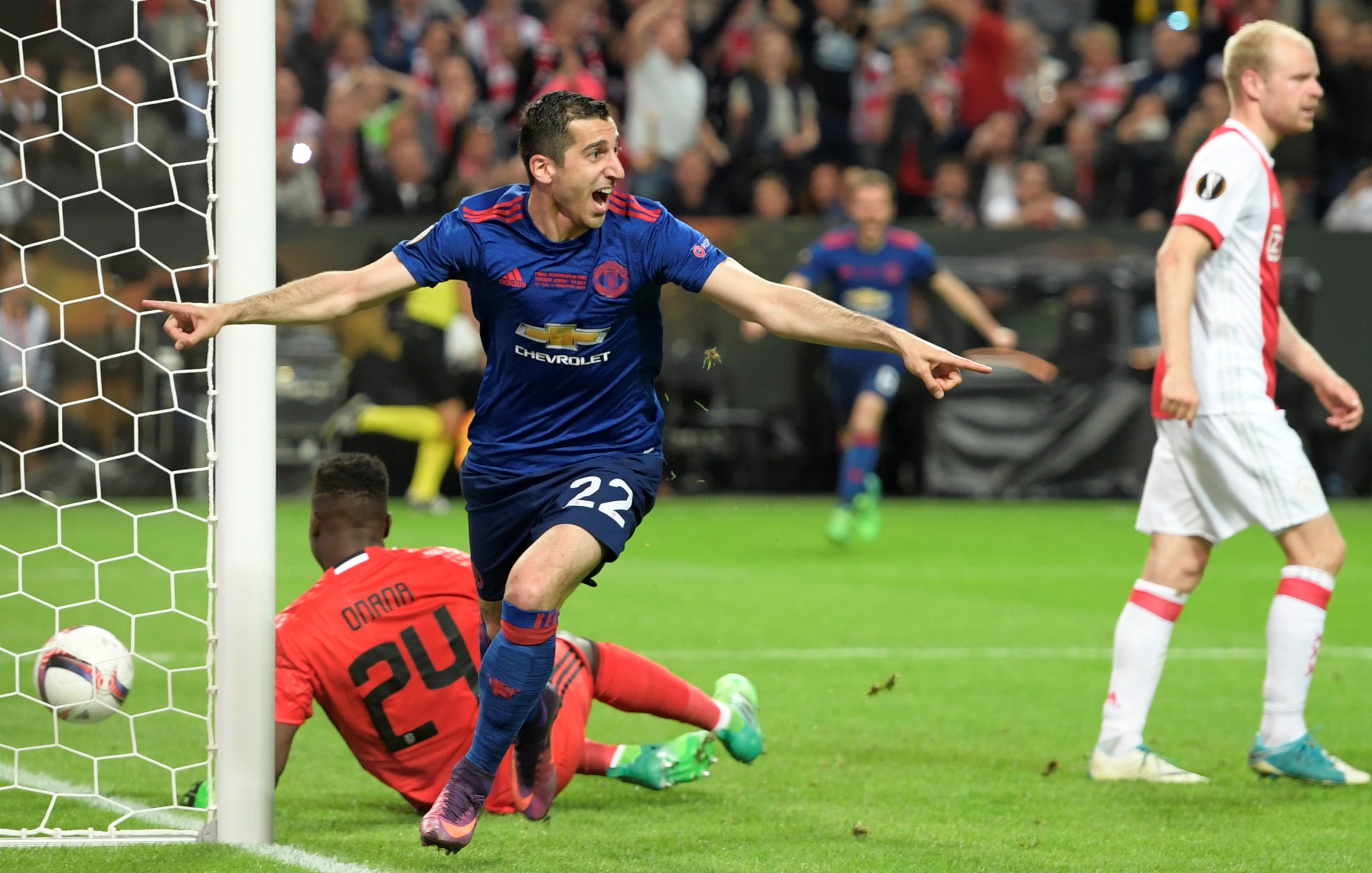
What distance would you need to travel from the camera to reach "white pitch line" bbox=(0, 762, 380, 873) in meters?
3.88

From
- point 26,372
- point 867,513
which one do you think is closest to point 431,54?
point 26,372

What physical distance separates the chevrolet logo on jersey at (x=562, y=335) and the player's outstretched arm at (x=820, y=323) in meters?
0.30

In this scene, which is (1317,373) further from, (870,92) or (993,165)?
(870,92)

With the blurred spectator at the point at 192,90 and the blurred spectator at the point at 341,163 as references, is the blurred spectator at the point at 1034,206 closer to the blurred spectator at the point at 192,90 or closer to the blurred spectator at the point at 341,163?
the blurred spectator at the point at 341,163

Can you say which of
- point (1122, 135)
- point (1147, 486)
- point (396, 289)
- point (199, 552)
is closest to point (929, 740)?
point (1147, 486)

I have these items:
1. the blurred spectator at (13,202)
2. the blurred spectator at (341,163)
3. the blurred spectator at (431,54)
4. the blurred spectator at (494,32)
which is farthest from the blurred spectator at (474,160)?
the blurred spectator at (13,202)

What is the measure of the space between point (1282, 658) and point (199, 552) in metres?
7.02

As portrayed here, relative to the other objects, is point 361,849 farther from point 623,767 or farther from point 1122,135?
point 1122,135

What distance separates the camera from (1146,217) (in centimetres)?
1530

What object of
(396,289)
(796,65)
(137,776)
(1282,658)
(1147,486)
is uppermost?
(796,65)

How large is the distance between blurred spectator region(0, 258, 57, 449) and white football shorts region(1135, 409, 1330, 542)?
9169mm

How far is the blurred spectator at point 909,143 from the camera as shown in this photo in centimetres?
1546

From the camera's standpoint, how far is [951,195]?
1523 centimetres

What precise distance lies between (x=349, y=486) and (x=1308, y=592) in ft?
9.21
